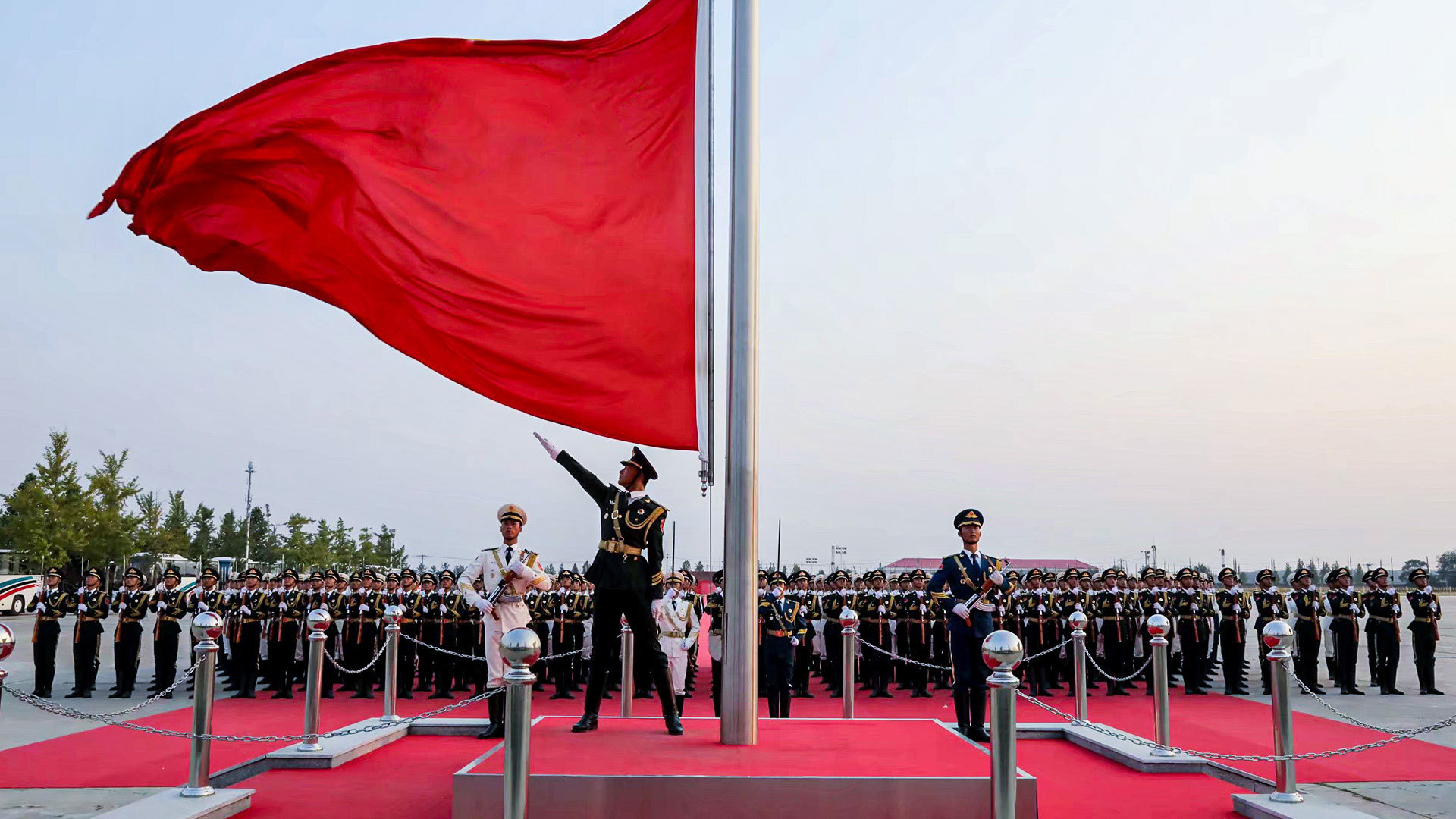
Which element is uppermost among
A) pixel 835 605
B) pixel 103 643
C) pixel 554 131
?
pixel 554 131

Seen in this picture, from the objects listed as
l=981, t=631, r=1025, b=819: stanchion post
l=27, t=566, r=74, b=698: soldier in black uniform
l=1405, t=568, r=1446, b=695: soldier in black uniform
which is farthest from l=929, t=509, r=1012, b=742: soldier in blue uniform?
l=27, t=566, r=74, b=698: soldier in black uniform

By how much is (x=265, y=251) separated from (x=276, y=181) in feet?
1.45

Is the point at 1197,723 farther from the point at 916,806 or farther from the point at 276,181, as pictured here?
the point at 276,181

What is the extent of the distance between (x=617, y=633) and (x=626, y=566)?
0.55 m

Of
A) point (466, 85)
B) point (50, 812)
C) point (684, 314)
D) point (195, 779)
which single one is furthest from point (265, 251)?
point (50, 812)

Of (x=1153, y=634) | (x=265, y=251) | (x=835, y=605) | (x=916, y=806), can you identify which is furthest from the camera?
(x=835, y=605)

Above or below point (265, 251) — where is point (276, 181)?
above

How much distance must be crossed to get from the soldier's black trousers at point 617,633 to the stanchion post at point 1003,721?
2.44m

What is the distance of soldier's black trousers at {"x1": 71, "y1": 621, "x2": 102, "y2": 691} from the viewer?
1449cm

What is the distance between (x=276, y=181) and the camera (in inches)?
248

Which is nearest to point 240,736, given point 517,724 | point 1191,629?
point 517,724

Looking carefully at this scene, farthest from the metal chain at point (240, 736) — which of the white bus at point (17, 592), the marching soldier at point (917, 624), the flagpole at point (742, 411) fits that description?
the white bus at point (17, 592)

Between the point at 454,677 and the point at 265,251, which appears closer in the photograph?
the point at 265,251

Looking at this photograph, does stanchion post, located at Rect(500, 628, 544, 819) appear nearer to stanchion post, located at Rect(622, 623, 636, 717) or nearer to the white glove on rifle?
the white glove on rifle
